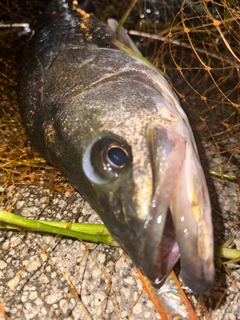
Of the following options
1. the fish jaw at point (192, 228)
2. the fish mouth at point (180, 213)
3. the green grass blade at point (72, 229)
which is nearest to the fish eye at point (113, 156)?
the fish mouth at point (180, 213)

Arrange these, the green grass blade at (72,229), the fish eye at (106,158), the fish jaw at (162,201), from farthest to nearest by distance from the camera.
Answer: the green grass blade at (72,229)
the fish eye at (106,158)
the fish jaw at (162,201)

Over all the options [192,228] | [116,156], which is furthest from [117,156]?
[192,228]

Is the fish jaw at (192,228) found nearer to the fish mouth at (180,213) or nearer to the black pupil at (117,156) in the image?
the fish mouth at (180,213)

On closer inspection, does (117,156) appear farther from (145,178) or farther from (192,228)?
(192,228)

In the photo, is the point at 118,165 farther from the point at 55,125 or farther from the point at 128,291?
the point at 128,291

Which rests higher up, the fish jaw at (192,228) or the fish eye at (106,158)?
the fish eye at (106,158)

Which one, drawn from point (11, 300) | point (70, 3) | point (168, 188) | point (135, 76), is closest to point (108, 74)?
point (135, 76)

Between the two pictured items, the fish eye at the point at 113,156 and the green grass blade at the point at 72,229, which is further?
the green grass blade at the point at 72,229

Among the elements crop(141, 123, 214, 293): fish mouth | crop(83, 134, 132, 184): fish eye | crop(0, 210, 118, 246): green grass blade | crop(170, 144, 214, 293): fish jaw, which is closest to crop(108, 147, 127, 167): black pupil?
crop(83, 134, 132, 184): fish eye
